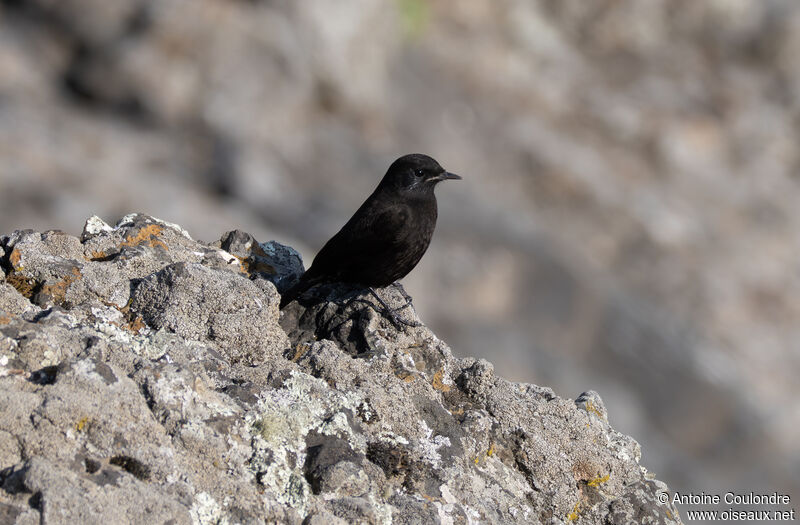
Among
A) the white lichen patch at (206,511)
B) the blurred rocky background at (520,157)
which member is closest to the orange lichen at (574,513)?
the white lichen patch at (206,511)

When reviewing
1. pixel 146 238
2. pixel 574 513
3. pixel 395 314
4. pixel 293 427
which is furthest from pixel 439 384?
pixel 146 238

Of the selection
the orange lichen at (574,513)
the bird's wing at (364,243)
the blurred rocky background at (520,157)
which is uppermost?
the blurred rocky background at (520,157)

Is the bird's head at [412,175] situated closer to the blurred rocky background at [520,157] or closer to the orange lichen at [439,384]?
the orange lichen at [439,384]

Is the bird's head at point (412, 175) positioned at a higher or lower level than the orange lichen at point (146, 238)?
higher

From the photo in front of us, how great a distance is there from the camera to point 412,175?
6.79 m

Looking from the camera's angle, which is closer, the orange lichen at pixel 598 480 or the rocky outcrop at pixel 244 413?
the rocky outcrop at pixel 244 413

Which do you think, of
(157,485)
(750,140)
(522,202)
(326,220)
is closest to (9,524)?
(157,485)

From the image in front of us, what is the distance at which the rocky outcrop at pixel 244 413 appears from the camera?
3365 mm

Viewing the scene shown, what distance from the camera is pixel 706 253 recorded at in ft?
64.6

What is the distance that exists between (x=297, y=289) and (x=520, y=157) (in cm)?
1387

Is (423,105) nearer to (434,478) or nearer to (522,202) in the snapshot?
(522,202)

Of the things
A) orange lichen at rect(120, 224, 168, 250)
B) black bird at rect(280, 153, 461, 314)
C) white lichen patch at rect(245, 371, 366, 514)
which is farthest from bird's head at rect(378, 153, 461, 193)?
white lichen patch at rect(245, 371, 366, 514)

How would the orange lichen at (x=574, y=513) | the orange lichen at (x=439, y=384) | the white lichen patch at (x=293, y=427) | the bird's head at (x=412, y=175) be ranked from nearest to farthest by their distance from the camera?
the white lichen patch at (x=293, y=427)
the orange lichen at (x=574, y=513)
the orange lichen at (x=439, y=384)
the bird's head at (x=412, y=175)

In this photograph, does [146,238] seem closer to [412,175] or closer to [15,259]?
[15,259]
